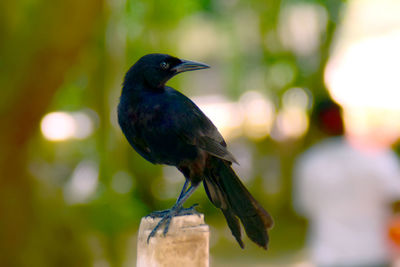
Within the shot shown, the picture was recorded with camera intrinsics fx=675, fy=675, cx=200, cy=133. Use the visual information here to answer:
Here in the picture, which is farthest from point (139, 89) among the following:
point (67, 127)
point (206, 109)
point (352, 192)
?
point (206, 109)

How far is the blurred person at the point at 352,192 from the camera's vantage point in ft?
13.7

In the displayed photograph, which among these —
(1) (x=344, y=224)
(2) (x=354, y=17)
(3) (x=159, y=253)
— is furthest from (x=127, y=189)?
(3) (x=159, y=253)

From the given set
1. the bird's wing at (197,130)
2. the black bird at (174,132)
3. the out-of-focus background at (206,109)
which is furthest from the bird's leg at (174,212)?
the out-of-focus background at (206,109)

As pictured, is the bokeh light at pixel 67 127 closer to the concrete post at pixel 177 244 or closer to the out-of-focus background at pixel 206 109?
the out-of-focus background at pixel 206 109

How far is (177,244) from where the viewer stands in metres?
1.89

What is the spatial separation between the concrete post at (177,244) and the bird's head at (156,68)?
41cm

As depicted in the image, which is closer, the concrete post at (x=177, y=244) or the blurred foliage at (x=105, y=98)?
the concrete post at (x=177, y=244)

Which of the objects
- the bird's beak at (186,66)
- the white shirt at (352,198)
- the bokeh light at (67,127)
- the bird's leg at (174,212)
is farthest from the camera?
the bokeh light at (67,127)

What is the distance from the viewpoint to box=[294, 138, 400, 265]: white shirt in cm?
416

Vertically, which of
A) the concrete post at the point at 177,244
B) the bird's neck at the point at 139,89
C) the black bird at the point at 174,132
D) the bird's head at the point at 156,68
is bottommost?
the concrete post at the point at 177,244

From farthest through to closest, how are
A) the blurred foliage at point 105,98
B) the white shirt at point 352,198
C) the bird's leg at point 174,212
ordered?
1. the blurred foliage at point 105,98
2. the white shirt at point 352,198
3. the bird's leg at point 174,212

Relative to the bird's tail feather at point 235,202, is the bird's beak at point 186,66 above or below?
above

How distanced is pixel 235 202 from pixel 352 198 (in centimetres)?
250

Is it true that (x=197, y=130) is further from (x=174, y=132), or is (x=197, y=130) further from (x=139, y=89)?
(x=139, y=89)
